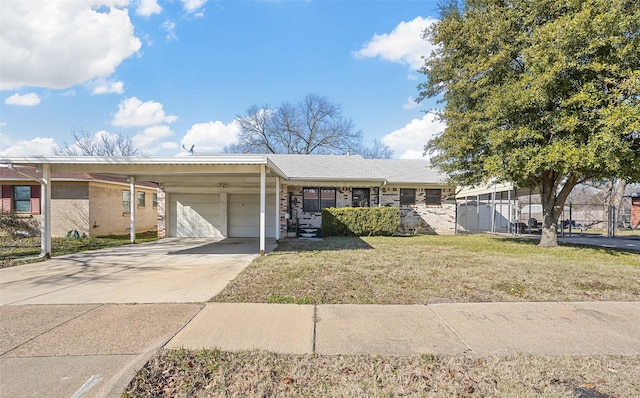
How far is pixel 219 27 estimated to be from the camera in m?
12.4

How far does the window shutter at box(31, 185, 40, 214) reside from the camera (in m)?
15.6

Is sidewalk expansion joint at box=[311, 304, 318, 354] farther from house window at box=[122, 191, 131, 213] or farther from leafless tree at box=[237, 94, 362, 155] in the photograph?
leafless tree at box=[237, 94, 362, 155]

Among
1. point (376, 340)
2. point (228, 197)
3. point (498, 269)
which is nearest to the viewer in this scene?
point (376, 340)

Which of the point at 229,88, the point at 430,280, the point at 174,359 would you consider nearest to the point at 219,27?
the point at 229,88

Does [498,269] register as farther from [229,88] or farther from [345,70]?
[229,88]

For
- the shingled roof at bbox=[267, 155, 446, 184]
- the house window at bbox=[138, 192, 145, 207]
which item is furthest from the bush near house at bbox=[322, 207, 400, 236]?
the house window at bbox=[138, 192, 145, 207]

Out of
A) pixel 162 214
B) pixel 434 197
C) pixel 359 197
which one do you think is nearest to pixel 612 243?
pixel 434 197

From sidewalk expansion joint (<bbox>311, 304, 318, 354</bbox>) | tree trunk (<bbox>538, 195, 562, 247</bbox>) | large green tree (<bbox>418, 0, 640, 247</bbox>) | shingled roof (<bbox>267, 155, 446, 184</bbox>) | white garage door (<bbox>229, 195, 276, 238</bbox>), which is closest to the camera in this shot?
sidewalk expansion joint (<bbox>311, 304, 318, 354</bbox>)

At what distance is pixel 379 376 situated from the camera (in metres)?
2.85

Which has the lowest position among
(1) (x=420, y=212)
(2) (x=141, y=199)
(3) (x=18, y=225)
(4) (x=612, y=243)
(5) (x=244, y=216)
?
(4) (x=612, y=243)

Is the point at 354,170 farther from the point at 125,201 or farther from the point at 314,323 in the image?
the point at 314,323

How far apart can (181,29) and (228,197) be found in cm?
748

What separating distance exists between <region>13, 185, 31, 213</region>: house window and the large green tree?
18820 mm

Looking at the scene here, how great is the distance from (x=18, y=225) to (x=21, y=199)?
1316 mm
